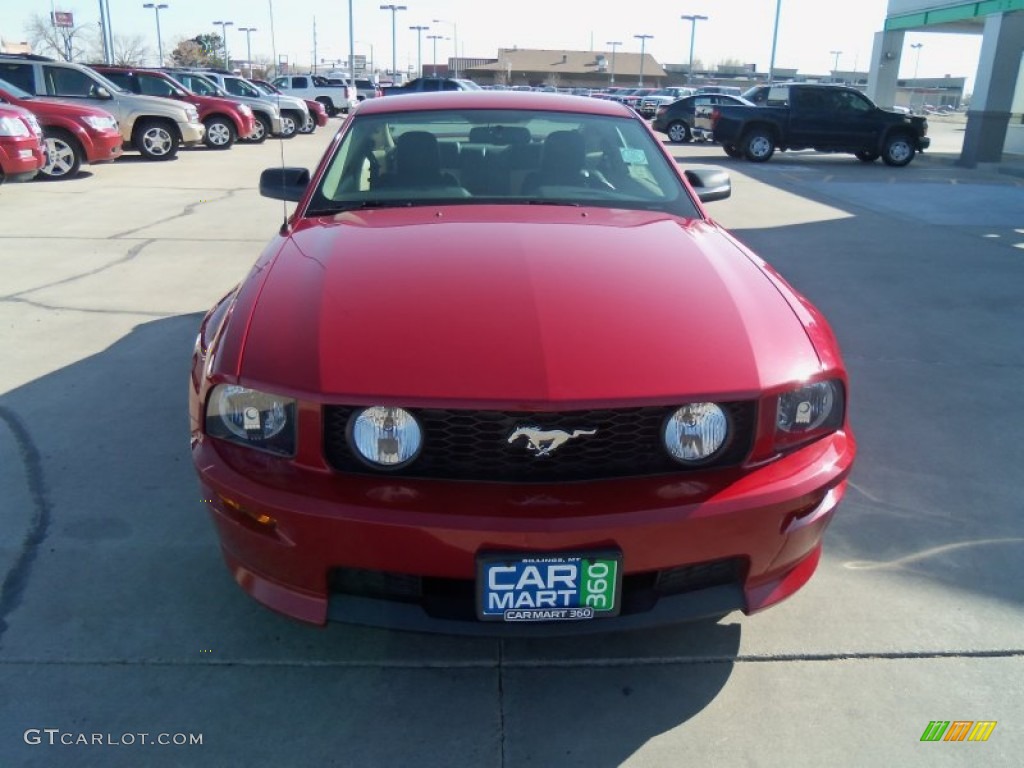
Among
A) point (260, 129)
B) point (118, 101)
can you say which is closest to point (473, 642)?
point (118, 101)

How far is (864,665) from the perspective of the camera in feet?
8.29

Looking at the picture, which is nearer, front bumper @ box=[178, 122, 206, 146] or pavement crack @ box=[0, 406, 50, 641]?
pavement crack @ box=[0, 406, 50, 641]

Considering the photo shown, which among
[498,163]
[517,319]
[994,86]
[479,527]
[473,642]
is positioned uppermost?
[994,86]

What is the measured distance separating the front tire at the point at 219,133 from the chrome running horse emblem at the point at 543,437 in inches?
736

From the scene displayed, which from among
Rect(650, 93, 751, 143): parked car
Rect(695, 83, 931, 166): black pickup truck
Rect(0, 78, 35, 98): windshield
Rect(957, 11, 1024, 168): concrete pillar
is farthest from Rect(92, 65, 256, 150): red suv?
Rect(957, 11, 1024, 168): concrete pillar

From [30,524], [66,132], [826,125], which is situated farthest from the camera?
[826,125]

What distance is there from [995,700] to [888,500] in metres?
1.18

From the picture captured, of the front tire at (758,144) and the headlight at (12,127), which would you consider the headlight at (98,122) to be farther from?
the front tire at (758,144)

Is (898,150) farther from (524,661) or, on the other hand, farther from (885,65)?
(524,661)

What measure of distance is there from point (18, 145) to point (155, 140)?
18.5 ft

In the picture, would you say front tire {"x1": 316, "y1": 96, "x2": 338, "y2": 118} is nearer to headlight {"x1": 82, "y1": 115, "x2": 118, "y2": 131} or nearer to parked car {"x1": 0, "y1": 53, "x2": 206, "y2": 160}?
parked car {"x1": 0, "y1": 53, "x2": 206, "y2": 160}

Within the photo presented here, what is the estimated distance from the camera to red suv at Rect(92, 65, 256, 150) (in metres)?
17.6

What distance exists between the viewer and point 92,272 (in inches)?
271

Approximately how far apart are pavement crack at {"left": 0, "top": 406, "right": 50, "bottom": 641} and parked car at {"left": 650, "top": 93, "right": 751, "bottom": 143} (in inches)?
821
